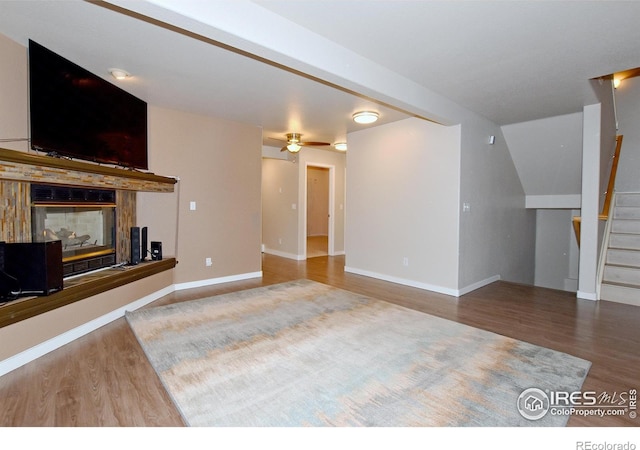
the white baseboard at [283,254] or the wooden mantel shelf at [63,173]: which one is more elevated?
the wooden mantel shelf at [63,173]

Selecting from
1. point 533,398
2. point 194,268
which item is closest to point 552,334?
point 533,398

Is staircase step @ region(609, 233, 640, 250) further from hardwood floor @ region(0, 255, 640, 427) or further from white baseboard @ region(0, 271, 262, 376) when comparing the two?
white baseboard @ region(0, 271, 262, 376)

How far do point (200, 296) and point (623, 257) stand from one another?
572 centimetres

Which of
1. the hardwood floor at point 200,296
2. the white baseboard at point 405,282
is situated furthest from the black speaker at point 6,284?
the white baseboard at point 405,282

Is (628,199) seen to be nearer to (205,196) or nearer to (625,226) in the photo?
(625,226)

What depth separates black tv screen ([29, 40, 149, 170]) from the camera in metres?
2.46

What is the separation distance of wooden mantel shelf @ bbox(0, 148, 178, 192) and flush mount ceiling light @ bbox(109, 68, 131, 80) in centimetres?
93

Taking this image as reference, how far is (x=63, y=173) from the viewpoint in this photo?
251 cm

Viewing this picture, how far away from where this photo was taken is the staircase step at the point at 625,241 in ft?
14.4

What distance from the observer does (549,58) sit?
9.06ft

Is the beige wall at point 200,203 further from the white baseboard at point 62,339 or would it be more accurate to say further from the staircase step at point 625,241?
the staircase step at point 625,241

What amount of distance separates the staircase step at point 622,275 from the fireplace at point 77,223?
6.17 metres
